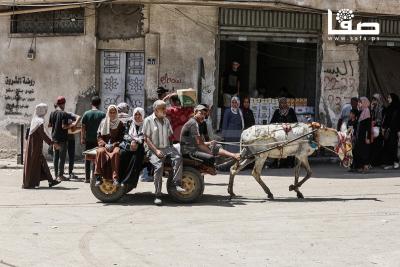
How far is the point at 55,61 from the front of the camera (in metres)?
18.1

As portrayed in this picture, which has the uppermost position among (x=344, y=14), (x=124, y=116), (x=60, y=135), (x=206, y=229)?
(x=344, y=14)

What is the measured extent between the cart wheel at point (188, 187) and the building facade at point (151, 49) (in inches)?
219

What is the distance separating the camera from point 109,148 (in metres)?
11.9


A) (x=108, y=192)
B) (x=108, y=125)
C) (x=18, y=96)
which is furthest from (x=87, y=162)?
(x=18, y=96)

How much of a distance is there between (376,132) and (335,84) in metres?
1.78

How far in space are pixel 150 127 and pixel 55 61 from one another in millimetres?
6947

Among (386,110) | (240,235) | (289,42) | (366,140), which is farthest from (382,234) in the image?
(289,42)

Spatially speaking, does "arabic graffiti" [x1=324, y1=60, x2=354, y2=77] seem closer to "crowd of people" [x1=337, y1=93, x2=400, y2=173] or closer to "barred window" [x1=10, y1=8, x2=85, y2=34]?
"crowd of people" [x1=337, y1=93, x2=400, y2=173]

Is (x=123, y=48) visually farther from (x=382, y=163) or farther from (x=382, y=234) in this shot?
(x=382, y=234)

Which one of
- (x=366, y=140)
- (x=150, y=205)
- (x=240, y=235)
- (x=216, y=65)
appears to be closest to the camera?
(x=240, y=235)

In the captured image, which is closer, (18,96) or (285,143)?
(285,143)

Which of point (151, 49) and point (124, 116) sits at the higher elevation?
point (151, 49)

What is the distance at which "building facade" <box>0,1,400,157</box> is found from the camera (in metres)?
17.6

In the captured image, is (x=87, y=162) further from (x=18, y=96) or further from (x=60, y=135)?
(x=18, y=96)
